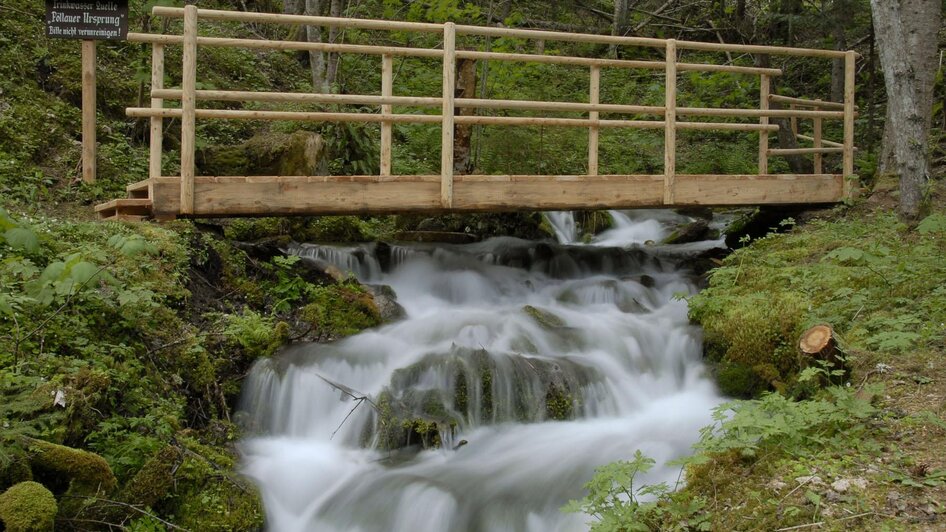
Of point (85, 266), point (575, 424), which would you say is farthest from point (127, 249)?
point (575, 424)

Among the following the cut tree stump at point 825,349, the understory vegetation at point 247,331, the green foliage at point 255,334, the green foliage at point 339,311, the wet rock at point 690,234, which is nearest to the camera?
the understory vegetation at point 247,331

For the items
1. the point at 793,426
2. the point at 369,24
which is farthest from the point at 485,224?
the point at 793,426

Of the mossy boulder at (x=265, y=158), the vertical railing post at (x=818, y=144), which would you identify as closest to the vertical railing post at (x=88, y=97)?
the mossy boulder at (x=265, y=158)

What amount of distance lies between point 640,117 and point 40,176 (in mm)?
15219

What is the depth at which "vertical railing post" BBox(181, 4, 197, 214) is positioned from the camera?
718cm

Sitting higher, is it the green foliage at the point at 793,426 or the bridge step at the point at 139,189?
the bridge step at the point at 139,189

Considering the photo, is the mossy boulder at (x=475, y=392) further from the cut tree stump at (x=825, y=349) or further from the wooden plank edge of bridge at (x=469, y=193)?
the cut tree stump at (x=825, y=349)

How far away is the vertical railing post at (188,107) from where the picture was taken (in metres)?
7.18

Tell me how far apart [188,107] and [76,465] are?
12.9 ft

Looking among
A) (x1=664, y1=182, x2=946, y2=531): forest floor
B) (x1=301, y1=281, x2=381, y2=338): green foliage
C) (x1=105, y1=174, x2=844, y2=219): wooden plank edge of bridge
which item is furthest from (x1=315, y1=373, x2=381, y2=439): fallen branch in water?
(x1=664, y1=182, x2=946, y2=531): forest floor

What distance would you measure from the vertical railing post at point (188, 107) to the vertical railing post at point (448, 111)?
2.41 metres

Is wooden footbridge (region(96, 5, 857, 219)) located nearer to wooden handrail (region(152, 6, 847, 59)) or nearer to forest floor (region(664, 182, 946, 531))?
wooden handrail (region(152, 6, 847, 59))

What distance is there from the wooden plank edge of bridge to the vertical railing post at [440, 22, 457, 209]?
102 millimetres

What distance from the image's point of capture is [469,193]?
8.25 m
